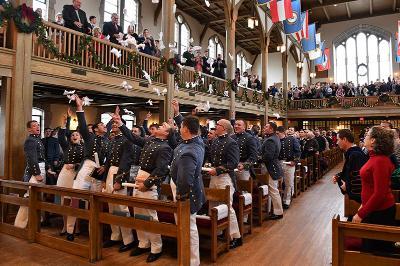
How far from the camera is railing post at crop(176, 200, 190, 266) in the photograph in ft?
10.6

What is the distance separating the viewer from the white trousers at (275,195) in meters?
5.97

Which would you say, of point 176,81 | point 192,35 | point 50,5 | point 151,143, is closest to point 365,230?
point 151,143

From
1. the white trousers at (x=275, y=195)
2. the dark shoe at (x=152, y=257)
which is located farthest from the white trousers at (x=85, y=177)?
the white trousers at (x=275, y=195)

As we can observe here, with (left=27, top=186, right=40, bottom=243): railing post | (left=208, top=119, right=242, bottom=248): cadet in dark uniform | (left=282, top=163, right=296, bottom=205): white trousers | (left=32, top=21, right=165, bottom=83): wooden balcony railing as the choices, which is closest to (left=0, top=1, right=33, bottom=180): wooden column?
(left=32, top=21, right=165, bottom=83): wooden balcony railing

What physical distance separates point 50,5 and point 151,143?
9748mm

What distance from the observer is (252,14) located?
17.3 meters

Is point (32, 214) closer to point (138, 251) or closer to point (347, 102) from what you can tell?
point (138, 251)

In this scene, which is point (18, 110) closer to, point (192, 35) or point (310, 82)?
point (192, 35)

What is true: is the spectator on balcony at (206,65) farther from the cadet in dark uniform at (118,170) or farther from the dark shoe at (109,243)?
the dark shoe at (109,243)

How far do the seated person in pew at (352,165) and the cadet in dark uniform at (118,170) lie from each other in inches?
106

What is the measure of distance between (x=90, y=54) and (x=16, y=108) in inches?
85.1

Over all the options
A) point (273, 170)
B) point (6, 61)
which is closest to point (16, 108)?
point (6, 61)

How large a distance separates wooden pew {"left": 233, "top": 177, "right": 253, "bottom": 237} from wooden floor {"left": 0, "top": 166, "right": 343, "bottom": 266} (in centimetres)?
15

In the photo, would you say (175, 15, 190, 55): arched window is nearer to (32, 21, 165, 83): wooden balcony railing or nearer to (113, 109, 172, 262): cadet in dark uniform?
(32, 21, 165, 83): wooden balcony railing
